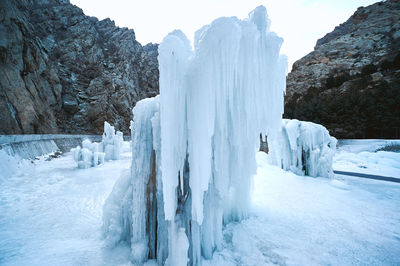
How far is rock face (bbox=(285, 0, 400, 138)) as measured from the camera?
18938 millimetres

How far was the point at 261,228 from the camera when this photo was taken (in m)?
4.00

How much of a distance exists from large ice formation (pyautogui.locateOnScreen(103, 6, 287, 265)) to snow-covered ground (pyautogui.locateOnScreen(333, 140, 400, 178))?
11.7 metres

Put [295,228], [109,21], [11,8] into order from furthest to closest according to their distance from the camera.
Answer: [109,21] → [11,8] → [295,228]

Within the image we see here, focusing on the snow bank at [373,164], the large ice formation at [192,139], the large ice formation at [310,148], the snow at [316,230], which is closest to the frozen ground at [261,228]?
the snow at [316,230]

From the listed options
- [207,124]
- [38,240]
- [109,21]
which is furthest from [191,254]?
[109,21]

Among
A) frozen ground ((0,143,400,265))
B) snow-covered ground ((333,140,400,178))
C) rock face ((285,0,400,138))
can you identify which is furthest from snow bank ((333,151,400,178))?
rock face ((285,0,400,138))

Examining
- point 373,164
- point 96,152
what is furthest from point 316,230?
point 96,152

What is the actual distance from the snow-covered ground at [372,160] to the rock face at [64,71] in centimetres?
2643

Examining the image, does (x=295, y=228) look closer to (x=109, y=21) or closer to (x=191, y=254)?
(x=191, y=254)

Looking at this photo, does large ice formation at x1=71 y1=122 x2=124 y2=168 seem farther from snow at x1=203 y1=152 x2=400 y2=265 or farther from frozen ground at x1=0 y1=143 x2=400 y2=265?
snow at x1=203 y1=152 x2=400 y2=265

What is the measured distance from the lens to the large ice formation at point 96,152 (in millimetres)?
Result: 11164

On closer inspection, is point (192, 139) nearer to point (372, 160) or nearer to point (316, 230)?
point (316, 230)

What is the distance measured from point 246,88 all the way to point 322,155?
8.26m

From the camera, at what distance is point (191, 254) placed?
284cm
